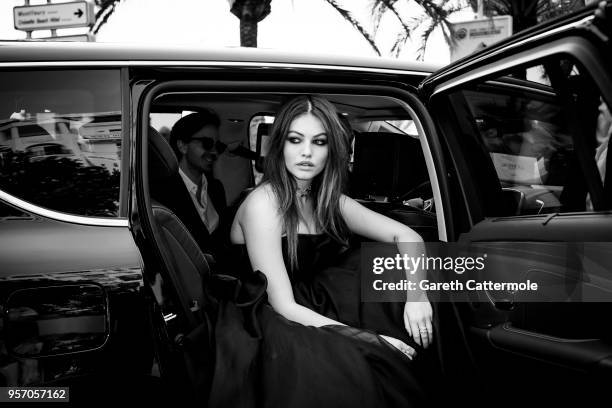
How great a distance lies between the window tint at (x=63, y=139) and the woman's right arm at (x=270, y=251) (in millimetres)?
596

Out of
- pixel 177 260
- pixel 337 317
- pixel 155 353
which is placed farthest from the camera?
pixel 337 317

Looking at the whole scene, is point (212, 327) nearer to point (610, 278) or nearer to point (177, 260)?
point (177, 260)

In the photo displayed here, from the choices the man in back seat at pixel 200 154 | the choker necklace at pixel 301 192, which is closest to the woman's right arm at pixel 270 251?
the choker necklace at pixel 301 192

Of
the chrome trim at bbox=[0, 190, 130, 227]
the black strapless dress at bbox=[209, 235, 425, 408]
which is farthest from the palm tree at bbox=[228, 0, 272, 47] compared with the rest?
the chrome trim at bbox=[0, 190, 130, 227]

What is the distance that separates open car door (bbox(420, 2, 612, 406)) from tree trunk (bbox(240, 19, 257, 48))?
25.0 feet

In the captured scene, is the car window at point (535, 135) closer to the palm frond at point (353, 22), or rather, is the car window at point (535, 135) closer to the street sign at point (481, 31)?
the street sign at point (481, 31)

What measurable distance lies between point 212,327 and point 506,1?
409 inches

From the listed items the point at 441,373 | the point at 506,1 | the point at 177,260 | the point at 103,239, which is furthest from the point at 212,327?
the point at 506,1

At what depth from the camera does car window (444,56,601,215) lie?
5.21ft

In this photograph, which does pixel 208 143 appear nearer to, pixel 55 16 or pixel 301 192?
pixel 301 192

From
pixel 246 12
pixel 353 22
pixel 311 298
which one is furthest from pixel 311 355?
pixel 353 22

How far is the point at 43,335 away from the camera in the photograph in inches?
65.0

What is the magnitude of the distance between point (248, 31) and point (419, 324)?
8030 millimetres

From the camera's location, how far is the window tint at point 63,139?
187 centimetres
